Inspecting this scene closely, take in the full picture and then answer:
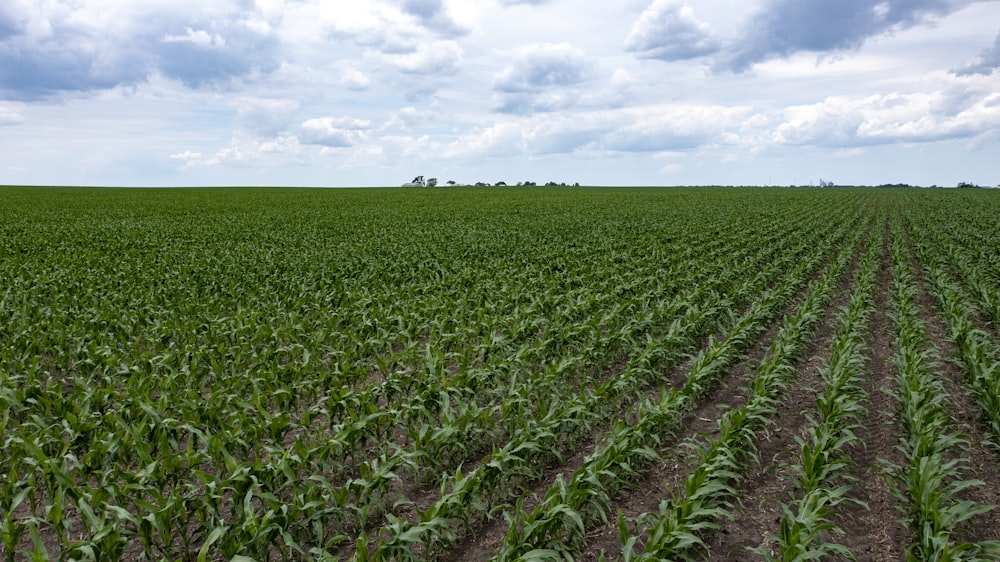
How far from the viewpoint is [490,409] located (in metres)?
6.41

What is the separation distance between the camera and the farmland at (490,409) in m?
4.84

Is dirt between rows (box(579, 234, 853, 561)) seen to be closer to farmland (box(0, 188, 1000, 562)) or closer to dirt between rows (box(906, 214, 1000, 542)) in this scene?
farmland (box(0, 188, 1000, 562))

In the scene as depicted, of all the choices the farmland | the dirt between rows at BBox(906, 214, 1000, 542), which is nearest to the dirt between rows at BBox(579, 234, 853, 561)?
the farmland

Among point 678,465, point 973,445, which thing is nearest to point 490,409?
point 678,465

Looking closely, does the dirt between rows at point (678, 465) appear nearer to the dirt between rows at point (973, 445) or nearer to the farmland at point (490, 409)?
the farmland at point (490, 409)

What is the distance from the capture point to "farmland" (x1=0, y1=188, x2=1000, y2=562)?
4836mm

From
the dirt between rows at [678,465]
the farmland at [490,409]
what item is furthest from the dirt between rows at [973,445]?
the dirt between rows at [678,465]

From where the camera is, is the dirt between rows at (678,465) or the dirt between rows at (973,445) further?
the dirt between rows at (973,445)

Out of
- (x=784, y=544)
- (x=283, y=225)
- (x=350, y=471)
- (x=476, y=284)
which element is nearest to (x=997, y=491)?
(x=784, y=544)

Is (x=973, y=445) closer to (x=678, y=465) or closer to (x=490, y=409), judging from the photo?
(x=678, y=465)

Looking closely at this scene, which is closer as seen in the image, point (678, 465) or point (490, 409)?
point (678, 465)

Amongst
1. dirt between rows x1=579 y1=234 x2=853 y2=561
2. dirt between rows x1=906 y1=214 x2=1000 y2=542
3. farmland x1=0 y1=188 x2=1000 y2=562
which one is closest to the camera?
farmland x1=0 y1=188 x2=1000 y2=562

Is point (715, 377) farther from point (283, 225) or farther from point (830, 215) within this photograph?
point (830, 215)

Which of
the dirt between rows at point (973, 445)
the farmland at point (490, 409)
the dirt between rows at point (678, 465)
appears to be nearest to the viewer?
the farmland at point (490, 409)
